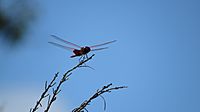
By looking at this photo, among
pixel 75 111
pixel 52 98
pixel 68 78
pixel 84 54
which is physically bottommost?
pixel 75 111

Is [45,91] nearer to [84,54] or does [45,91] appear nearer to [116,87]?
[84,54]

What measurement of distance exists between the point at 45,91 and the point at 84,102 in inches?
13.0

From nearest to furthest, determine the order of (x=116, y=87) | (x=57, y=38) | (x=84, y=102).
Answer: (x=57, y=38)
(x=84, y=102)
(x=116, y=87)

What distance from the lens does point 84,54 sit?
2178 millimetres

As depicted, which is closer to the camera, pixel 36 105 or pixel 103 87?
pixel 36 105

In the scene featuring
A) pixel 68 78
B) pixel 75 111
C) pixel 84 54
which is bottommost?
pixel 75 111

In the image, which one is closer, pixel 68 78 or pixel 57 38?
pixel 57 38

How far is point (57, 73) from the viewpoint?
217cm

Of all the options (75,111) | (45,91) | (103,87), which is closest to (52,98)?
(45,91)

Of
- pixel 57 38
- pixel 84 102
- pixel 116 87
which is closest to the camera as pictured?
pixel 57 38

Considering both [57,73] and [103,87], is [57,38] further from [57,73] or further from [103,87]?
[103,87]

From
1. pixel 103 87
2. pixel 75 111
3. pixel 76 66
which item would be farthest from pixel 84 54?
pixel 75 111

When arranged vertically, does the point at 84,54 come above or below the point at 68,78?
above

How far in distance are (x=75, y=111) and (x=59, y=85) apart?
26 cm
